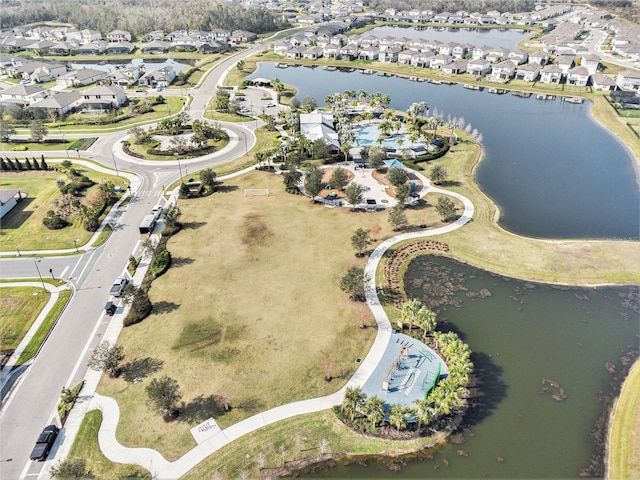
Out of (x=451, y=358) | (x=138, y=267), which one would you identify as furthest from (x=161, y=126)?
(x=451, y=358)

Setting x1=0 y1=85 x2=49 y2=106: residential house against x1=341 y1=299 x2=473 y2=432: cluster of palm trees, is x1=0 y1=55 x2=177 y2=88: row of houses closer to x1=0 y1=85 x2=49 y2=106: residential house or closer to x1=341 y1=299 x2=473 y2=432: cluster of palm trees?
x1=0 y1=85 x2=49 y2=106: residential house

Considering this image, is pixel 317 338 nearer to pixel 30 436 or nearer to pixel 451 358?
pixel 451 358

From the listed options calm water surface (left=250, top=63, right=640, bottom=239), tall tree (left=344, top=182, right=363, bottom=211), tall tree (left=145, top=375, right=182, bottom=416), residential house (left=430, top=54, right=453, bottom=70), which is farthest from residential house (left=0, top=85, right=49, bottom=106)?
residential house (left=430, top=54, right=453, bottom=70)

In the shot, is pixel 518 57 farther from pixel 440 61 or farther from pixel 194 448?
pixel 194 448

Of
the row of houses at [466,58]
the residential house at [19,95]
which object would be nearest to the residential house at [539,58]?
the row of houses at [466,58]

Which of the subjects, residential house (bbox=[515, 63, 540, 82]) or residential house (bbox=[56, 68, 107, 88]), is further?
residential house (bbox=[515, 63, 540, 82])
